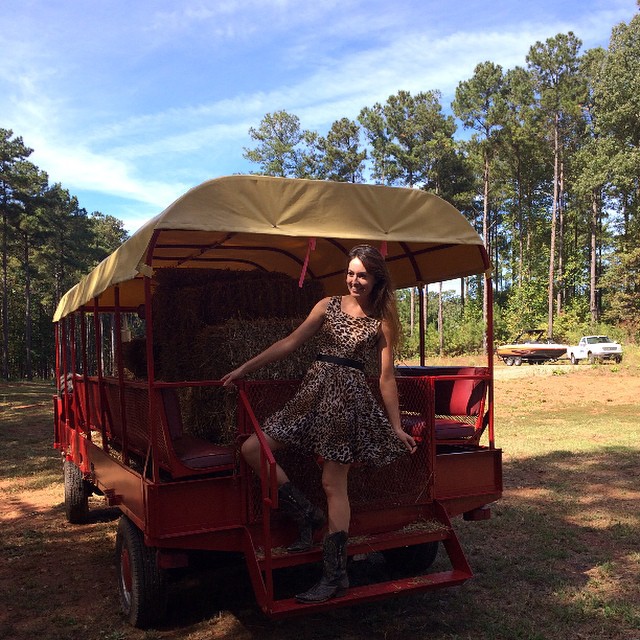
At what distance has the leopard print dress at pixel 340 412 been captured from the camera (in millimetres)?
3395

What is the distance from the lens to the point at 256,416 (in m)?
3.72

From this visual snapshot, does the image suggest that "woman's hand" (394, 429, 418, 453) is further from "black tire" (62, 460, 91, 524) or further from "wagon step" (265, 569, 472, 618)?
"black tire" (62, 460, 91, 524)

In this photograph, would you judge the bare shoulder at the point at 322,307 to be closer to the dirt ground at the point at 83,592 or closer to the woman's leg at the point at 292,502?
the woman's leg at the point at 292,502

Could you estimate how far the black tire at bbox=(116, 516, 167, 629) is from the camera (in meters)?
3.65

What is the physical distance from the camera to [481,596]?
14.1ft

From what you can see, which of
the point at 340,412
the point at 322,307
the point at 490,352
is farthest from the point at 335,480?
the point at 490,352

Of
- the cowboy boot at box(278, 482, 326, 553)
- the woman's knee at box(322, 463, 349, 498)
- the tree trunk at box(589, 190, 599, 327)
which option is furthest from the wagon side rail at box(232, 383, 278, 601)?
the tree trunk at box(589, 190, 599, 327)

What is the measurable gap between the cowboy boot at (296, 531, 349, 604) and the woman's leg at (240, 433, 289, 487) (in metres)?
0.40

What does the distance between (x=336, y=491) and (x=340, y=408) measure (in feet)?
1.48

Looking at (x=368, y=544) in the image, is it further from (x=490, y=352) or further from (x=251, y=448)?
(x=490, y=352)

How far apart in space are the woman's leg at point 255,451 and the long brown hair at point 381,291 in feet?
2.83

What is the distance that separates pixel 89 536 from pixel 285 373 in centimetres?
317

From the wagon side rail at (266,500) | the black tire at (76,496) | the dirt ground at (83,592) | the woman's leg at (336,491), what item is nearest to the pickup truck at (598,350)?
the dirt ground at (83,592)

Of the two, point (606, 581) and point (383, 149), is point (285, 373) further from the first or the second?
point (383, 149)
